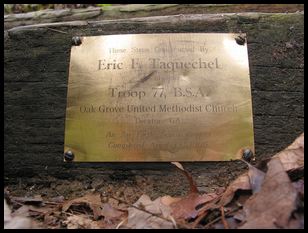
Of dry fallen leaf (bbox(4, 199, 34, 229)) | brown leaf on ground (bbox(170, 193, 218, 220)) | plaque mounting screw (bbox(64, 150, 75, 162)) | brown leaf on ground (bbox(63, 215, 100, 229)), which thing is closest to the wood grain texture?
plaque mounting screw (bbox(64, 150, 75, 162))

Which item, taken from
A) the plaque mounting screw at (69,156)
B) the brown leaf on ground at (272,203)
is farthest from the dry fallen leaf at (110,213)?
the brown leaf on ground at (272,203)

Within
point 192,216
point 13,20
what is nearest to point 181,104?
point 192,216

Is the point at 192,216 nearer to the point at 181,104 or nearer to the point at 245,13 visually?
the point at 181,104

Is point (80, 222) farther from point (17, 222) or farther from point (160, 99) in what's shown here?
point (160, 99)

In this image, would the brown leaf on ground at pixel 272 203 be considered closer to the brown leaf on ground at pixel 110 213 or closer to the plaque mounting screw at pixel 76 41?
the brown leaf on ground at pixel 110 213

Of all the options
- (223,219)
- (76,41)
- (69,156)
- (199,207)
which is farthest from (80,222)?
(76,41)

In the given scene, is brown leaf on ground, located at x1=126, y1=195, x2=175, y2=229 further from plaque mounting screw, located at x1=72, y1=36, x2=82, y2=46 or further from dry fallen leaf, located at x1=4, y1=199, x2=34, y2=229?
plaque mounting screw, located at x1=72, y1=36, x2=82, y2=46
